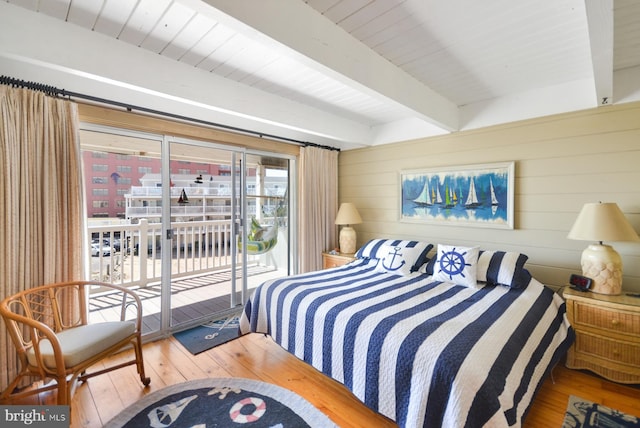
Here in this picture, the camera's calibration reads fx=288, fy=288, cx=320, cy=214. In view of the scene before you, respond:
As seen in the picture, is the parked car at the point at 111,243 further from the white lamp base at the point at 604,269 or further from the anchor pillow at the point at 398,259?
the white lamp base at the point at 604,269

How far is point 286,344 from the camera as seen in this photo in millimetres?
2256

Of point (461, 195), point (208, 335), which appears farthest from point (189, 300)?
point (461, 195)

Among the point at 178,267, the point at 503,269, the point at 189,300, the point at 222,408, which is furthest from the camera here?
the point at 178,267

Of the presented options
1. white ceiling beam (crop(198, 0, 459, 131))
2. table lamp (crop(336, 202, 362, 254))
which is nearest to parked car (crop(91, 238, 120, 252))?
table lamp (crop(336, 202, 362, 254))

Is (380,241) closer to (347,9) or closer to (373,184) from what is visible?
(373,184)

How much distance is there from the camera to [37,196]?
81.1 inches

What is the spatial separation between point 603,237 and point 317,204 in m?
2.89

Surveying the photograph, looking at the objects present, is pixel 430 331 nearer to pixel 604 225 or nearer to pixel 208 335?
pixel 604 225

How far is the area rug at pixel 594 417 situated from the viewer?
1.71 meters

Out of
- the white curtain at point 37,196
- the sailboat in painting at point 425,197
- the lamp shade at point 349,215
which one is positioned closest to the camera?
the white curtain at point 37,196

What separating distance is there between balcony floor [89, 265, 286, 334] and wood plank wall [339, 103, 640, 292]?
2352 mm

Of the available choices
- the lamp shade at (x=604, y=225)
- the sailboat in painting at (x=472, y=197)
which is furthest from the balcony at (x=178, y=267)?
the lamp shade at (x=604, y=225)

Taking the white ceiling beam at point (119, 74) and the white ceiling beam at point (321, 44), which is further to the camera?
the white ceiling beam at point (119, 74)

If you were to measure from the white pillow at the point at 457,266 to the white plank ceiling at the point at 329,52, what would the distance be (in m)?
1.28
